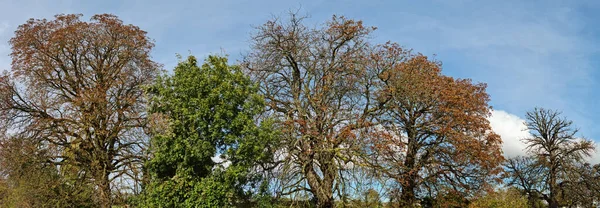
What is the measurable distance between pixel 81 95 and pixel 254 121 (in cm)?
844

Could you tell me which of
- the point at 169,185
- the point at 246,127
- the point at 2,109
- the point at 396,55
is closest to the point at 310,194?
the point at 246,127

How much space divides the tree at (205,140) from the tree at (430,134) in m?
5.98

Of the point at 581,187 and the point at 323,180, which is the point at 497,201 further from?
the point at 323,180

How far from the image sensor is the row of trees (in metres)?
19.2

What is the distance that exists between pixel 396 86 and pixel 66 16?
1591cm

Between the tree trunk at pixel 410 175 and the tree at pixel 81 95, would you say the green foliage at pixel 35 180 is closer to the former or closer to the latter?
the tree at pixel 81 95

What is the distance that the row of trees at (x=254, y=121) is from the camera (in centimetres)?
1922

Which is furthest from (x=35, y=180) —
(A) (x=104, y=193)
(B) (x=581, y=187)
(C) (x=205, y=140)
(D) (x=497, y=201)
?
(B) (x=581, y=187)

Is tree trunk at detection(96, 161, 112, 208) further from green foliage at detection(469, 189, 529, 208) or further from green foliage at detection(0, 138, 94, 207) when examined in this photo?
green foliage at detection(469, 189, 529, 208)

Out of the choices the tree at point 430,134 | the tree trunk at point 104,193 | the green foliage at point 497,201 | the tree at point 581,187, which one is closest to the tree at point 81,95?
the tree trunk at point 104,193

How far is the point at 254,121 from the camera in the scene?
772 inches

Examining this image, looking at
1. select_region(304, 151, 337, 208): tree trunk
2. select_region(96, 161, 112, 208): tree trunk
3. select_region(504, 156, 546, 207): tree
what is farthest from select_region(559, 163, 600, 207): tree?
select_region(96, 161, 112, 208): tree trunk

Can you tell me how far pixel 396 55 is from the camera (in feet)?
77.1

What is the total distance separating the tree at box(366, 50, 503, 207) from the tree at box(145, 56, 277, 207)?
19.6 ft
